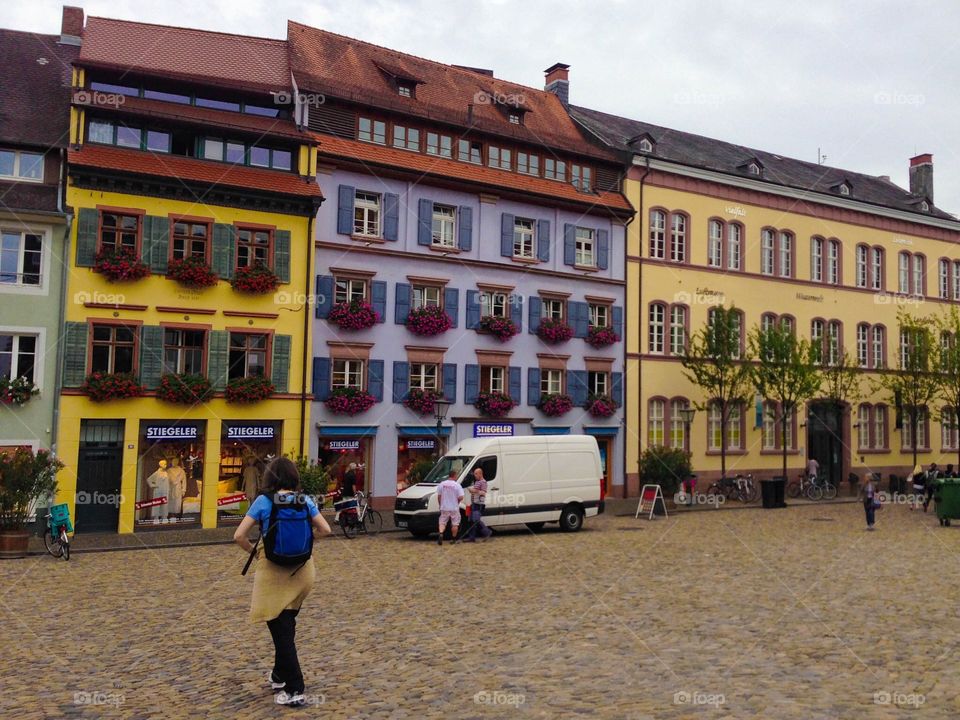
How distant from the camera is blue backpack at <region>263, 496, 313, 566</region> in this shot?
7238 mm

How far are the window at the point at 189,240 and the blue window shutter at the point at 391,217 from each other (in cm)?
590

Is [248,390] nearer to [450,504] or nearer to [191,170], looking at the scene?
[191,170]

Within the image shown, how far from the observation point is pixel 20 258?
22672mm

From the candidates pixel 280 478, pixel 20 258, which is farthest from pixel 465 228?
pixel 280 478

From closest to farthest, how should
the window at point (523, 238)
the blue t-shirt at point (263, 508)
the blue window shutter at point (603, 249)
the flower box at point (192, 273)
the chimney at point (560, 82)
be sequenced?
the blue t-shirt at point (263, 508) → the flower box at point (192, 273) → the window at point (523, 238) → the blue window shutter at point (603, 249) → the chimney at point (560, 82)

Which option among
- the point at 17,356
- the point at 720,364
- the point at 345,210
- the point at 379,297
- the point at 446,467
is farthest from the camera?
the point at 720,364

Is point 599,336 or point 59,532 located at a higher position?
point 599,336

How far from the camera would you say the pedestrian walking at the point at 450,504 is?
19875 mm

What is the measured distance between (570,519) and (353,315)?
9.26 meters

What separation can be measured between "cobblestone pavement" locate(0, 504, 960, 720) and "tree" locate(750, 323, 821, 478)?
16.2 metres

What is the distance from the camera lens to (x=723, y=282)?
36.7m

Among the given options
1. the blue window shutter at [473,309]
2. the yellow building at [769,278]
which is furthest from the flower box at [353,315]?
the yellow building at [769,278]

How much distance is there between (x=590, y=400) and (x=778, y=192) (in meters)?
13.9

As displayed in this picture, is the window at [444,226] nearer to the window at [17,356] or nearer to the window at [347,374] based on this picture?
the window at [347,374]
